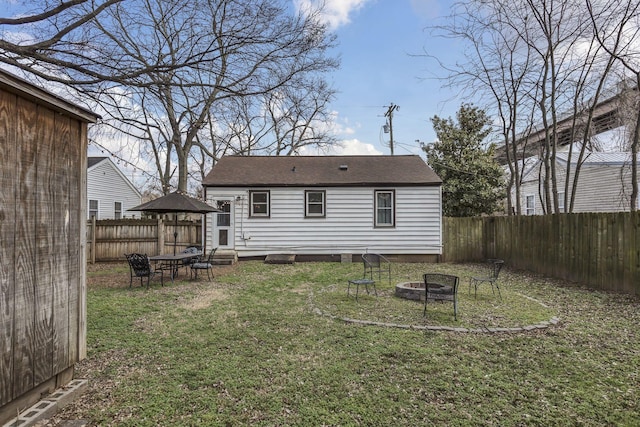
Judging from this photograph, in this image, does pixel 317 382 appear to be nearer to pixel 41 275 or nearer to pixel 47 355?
pixel 47 355

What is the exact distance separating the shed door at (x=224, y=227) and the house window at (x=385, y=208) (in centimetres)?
584

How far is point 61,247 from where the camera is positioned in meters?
3.01

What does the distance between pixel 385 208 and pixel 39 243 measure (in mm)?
12013

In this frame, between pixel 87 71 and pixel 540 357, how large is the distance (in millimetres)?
9153


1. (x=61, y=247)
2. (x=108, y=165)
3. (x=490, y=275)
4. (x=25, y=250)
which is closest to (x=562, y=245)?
(x=490, y=275)

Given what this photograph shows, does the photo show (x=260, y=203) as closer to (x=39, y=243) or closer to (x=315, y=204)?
(x=315, y=204)

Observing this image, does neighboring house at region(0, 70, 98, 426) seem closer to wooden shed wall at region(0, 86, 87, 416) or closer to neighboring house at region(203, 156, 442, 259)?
wooden shed wall at region(0, 86, 87, 416)

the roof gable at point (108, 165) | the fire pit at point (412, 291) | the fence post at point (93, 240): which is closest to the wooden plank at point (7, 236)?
the fire pit at point (412, 291)

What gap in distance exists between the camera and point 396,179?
13.7 m

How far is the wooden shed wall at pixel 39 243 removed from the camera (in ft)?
8.22

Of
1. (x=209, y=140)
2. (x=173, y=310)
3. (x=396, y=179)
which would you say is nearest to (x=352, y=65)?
(x=396, y=179)

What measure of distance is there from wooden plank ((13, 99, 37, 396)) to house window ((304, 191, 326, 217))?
11035 millimetres

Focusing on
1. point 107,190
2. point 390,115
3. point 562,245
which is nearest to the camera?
point 562,245

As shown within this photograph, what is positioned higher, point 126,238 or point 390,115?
point 390,115
